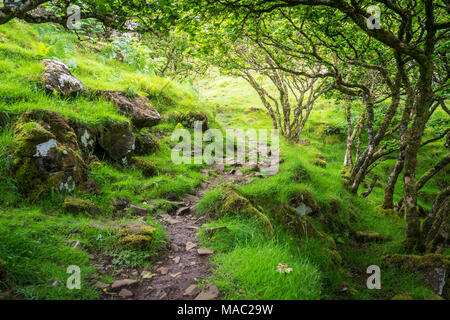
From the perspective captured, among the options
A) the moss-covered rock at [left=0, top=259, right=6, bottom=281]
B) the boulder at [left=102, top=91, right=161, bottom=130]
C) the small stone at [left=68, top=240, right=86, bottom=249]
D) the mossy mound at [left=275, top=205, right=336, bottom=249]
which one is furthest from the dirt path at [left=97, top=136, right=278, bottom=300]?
the boulder at [left=102, top=91, right=161, bottom=130]

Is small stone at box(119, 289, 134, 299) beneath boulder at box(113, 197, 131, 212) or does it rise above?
beneath

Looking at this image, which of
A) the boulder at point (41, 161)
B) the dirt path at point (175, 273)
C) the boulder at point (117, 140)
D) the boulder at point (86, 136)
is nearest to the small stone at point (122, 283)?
the dirt path at point (175, 273)

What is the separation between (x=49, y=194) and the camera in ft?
16.8

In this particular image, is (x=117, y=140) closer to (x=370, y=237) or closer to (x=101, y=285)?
(x=101, y=285)

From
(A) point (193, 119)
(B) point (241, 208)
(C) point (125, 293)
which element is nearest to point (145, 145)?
(A) point (193, 119)

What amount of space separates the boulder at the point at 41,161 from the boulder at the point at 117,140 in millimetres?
1622

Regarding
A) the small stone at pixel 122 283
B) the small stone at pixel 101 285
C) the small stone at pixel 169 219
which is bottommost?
the small stone at pixel 122 283

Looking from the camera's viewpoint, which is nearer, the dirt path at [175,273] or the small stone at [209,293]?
the small stone at [209,293]

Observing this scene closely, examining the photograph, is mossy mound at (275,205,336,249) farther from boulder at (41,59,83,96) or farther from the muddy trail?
boulder at (41,59,83,96)

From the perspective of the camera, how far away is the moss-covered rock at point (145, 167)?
7.97m

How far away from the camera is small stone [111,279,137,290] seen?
3.70 m

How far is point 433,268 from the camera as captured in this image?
530 centimetres

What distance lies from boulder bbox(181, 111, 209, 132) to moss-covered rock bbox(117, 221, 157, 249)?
8302 mm

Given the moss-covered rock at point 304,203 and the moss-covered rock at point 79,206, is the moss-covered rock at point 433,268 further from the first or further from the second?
the moss-covered rock at point 79,206
